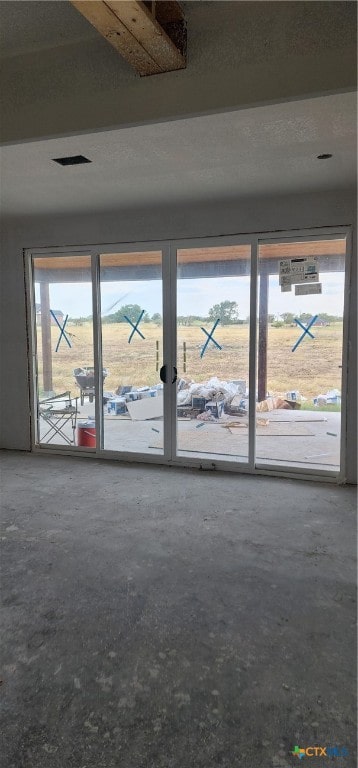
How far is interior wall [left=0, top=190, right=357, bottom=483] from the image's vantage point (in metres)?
3.90

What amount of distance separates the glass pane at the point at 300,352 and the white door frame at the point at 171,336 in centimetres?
7

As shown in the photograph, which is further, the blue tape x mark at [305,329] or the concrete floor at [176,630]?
the blue tape x mark at [305,329]

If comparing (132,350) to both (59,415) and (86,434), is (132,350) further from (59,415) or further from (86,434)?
(59,415)

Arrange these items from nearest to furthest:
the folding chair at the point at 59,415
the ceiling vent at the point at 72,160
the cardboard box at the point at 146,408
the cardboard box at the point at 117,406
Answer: the ceiling vent at the point at 72,160
the cardboard box at the point at 146,408
the cardboard box at the point at 117,406
the folding chair at the point at 59,415

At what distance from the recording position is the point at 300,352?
414 centimetres

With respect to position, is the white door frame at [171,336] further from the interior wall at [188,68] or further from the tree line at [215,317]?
the interior wall at [188,68]

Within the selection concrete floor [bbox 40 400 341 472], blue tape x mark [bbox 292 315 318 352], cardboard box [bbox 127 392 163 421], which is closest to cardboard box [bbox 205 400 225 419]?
concrete floor [bbox 40 400 341 472]

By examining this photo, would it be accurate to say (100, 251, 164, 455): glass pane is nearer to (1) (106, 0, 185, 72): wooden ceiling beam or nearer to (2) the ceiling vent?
(2) the ceiling vent

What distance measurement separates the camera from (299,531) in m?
3.06

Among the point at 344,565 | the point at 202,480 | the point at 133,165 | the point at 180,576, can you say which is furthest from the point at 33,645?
the point at 133,165

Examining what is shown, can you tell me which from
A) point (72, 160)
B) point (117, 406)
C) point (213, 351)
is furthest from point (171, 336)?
point (72, 160)

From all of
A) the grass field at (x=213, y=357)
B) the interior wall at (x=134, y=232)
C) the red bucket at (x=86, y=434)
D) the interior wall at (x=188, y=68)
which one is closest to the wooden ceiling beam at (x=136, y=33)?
the interior wall at (x=188, y=68)

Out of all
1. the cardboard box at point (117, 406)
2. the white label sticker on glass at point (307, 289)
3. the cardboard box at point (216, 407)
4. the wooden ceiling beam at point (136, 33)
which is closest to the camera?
the wooden ceiling beam at point (136, 33)

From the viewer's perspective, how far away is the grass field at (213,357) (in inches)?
161
